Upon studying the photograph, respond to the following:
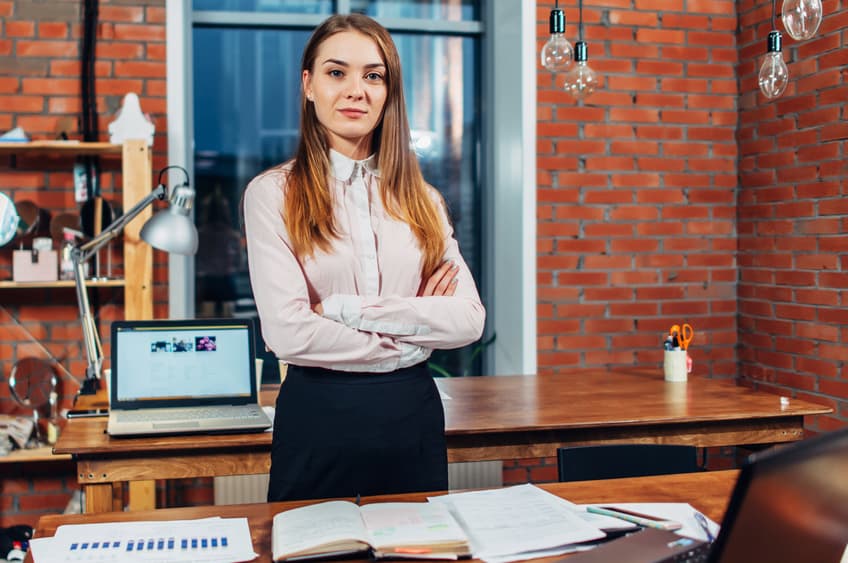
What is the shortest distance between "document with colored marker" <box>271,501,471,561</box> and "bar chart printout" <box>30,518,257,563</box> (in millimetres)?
75

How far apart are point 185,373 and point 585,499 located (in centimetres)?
135

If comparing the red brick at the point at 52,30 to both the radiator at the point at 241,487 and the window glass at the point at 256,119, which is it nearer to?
the window glass at the point at 256,119

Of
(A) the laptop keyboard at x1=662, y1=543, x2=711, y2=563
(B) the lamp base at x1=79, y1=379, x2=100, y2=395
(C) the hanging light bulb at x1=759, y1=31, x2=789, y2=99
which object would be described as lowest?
(A) the laptop keyboard at x1=662, y1=543, x2=711, y2=563

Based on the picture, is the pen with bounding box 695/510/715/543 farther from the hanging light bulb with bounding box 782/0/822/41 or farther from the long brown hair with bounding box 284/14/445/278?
the hanging light bulb with bounding box 782/0/822/41

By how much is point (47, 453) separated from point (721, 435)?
7.74ft

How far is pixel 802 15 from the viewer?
2.20m

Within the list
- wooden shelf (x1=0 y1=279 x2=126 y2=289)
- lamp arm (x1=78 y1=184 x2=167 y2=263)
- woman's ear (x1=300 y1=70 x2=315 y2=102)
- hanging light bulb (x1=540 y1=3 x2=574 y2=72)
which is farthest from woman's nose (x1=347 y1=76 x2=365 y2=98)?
wooden shelf (x1=0 y1=279 x2=126 y2=289)

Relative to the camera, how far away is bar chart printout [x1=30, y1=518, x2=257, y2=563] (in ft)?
4.35

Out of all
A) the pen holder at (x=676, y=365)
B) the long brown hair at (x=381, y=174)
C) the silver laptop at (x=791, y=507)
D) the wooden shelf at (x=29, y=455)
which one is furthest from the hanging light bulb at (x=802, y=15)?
the wooden shelf at (x=29, y=455)

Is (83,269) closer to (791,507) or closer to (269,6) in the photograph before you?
(269,6)

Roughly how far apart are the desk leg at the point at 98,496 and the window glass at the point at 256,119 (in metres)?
1.63

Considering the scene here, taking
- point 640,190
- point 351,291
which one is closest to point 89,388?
point 351,291

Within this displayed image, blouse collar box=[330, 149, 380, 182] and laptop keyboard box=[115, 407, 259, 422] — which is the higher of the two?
blouse collar box=[330, 149, 380, 182]

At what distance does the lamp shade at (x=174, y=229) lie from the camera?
2.95 metres
